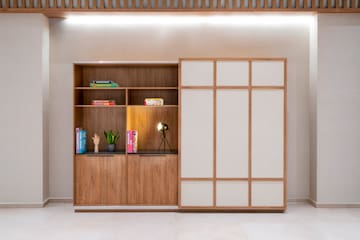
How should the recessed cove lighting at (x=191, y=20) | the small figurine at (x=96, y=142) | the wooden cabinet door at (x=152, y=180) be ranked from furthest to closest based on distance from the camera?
the recessed cove lighting at (x=191, y=20), the small figurine at (x=96, y=142), the wooden cabinet door at (x=152, y=180)

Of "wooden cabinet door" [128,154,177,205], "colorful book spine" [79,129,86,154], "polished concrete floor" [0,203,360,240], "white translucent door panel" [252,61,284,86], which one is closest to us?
"polished concrete floor" [0,203,360,240]

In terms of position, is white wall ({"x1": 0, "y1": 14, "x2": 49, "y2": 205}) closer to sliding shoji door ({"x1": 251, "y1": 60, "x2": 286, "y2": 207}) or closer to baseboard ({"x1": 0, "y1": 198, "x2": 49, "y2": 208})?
baseboard ({"x1": 0, "y1": 198, "x2": 49, "y2": 208})

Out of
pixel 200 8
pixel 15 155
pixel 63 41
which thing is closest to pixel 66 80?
pixel 63 41

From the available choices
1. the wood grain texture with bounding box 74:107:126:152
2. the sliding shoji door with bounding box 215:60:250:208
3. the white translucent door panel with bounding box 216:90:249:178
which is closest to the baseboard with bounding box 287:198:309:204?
the sliding shoji door with bounding box 215:60:250:208

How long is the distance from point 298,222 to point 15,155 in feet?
14.3

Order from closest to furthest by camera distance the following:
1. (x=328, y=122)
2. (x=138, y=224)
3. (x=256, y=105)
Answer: (x=138, y=224)
(x=256, y=105)
(x=328, y=122)

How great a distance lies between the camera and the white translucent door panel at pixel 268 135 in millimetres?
5934

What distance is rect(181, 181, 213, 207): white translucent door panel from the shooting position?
596 cm

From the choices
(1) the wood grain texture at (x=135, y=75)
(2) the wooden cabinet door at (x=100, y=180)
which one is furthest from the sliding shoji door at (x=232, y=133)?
(2) the wooden cabinet door at (x=100, y=180)

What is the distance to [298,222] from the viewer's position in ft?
17.9

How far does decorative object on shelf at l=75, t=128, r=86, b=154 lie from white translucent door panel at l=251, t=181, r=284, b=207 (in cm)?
264

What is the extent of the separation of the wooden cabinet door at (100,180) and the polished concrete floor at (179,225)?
237mm

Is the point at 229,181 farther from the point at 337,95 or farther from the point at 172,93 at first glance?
the point at 337,95

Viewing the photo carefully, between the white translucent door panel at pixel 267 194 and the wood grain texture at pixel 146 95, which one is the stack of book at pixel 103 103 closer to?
the wood grain texture at pixel 146 95
